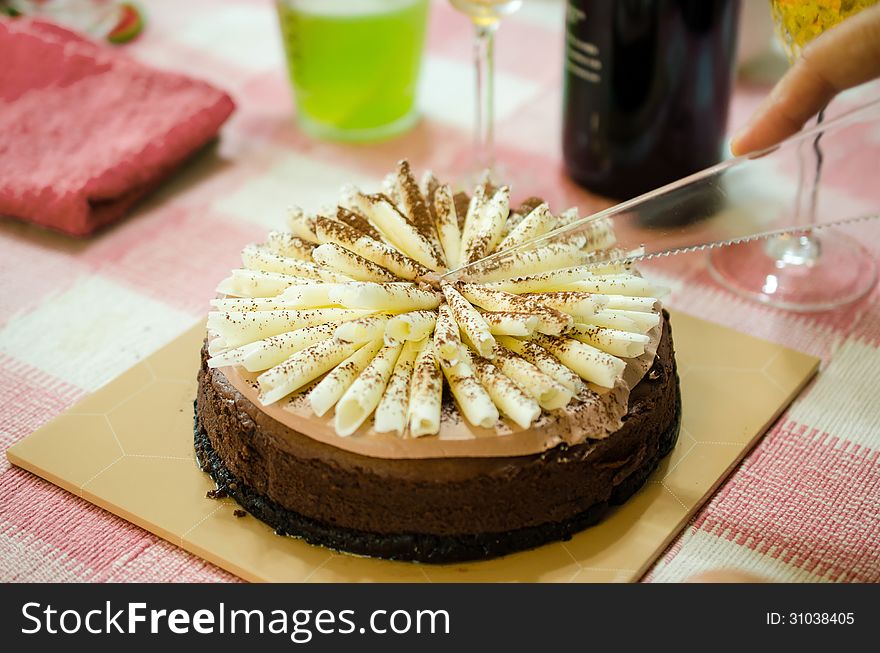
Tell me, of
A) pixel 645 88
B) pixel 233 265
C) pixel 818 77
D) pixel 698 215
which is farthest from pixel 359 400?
pixel 645 88

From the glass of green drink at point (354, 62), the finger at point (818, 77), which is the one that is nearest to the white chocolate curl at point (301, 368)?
the finger at point (818, 77)

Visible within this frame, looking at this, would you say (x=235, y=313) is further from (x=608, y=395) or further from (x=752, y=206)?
(x=752, y=206)

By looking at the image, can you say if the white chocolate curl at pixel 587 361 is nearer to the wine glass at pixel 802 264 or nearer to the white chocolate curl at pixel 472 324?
the white chocolate curl at pixel 472 324

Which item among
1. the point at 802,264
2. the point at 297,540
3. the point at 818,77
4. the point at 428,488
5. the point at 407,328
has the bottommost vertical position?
the point at 802,264

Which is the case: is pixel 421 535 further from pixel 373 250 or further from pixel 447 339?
pixel 373 250

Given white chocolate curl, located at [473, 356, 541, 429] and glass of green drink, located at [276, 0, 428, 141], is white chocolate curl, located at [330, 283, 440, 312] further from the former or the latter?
glass of green drink, located at [276, 0, 428, 141]

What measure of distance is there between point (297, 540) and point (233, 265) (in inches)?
32.0

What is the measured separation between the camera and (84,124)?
2307 millimetres

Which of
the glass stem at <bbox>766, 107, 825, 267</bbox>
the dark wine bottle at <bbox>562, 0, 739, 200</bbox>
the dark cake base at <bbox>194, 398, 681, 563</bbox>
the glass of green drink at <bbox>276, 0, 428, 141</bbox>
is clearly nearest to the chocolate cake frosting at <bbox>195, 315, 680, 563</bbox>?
the dark cake base at <bbox>194, 398, 681, 563</bbox>

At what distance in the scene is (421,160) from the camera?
241cm

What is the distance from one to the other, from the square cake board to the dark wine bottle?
432 millimetres

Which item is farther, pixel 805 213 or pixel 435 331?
pixel 805 213

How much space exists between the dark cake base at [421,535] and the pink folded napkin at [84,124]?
36.6 inches
